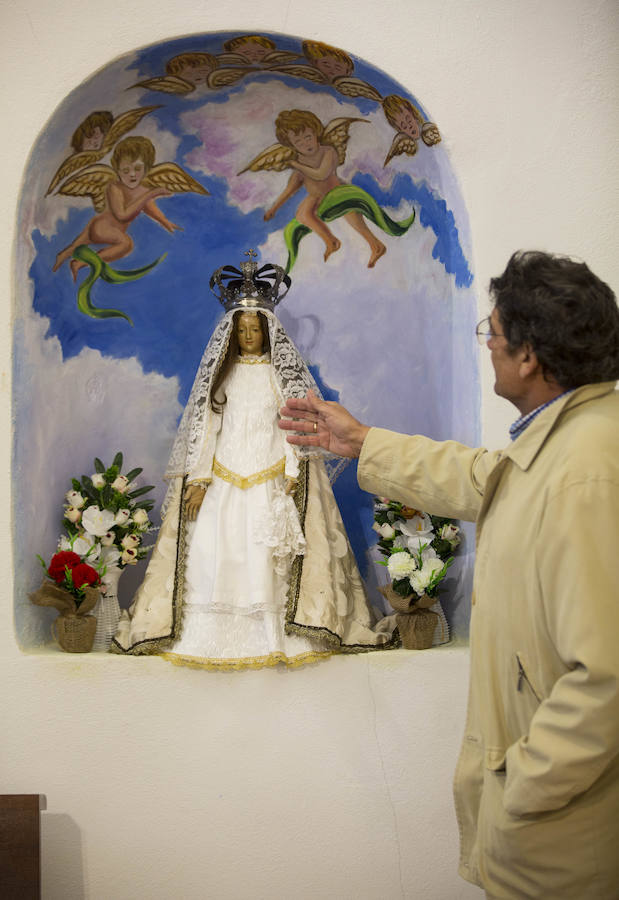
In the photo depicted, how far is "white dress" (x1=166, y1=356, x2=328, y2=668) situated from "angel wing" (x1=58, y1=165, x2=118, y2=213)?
1.00 meters

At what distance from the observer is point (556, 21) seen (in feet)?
11.0

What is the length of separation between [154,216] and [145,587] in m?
1.72

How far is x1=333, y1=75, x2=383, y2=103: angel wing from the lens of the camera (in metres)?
3.76

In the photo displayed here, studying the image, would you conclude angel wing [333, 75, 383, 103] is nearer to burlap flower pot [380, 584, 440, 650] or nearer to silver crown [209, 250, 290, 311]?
silver crown [209, 250, 290, 311]

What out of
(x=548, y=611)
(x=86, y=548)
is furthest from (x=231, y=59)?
(x=548, y=611)

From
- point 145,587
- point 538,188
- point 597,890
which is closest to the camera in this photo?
point 597,890

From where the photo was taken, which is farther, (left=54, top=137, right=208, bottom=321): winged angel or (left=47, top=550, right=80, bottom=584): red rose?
(left=54, top=137, right=208, bottom=321): winged angel

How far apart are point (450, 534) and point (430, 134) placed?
1.58 metres

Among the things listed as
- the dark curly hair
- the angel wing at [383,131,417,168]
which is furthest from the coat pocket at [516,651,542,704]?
the angel wing at [383,131,417,168]

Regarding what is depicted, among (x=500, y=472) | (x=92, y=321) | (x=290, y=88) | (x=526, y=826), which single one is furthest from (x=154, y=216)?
(x=526, y=826)

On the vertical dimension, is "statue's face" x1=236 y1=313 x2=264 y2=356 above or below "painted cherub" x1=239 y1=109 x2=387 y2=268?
below

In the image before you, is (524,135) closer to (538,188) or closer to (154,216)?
(538,188)

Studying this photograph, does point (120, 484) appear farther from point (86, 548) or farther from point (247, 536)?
point (247, 536)

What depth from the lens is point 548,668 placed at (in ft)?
5.85
